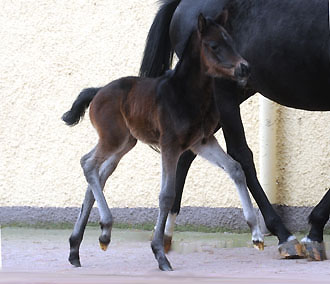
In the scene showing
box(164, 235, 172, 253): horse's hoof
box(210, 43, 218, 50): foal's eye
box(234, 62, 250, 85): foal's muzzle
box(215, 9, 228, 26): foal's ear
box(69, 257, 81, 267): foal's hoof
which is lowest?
box(164, 235, 172, 253): horse's hoof

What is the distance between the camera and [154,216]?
740cm

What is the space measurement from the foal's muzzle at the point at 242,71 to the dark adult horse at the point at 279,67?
102 centimetres

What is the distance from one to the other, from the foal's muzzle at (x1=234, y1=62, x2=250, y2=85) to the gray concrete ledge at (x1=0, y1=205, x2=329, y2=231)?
7.62 feet

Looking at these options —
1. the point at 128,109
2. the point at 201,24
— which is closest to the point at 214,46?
the point at 201,24

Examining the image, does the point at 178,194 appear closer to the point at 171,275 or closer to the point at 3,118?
the point at 171,275

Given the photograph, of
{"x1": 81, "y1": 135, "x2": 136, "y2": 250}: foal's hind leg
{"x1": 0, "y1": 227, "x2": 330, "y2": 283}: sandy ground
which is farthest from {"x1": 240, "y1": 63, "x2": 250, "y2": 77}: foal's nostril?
{"x1": 0, "y1": 227, "x2": 330, "y2": 283}: sandy ground

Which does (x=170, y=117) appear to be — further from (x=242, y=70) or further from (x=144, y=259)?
(x=144, y=259)

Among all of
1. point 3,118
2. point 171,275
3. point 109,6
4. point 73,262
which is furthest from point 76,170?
point 171,275

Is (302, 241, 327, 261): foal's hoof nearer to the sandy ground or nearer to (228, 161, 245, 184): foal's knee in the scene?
the sandy ground

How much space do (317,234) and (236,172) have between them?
3.16ft

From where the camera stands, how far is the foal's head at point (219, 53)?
4.95 meters

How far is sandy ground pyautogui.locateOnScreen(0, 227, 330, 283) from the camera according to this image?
4.93m

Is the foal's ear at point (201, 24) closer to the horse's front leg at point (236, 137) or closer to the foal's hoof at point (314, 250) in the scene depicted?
the horse's front leg at point (236, 137)

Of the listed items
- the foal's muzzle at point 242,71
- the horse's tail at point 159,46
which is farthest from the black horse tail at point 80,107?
the foal's muzzle at point 242,71
